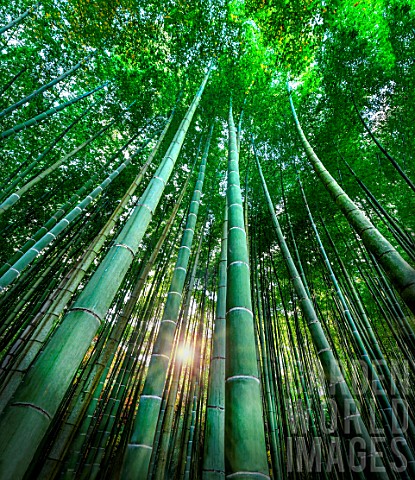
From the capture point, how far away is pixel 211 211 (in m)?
5.52

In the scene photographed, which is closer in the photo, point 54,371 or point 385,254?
point 54,371

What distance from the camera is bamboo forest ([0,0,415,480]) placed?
1.79 meters

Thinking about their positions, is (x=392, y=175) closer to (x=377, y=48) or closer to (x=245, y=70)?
(x=377, y=48)

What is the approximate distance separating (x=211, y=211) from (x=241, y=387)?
481 cm

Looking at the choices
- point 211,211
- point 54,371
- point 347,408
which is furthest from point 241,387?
point 211,211

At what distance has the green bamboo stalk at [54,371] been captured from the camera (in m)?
0.68

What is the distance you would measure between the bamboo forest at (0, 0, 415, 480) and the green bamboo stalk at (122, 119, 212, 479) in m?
0.01

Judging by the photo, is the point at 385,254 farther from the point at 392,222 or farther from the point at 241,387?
the point at 392,222

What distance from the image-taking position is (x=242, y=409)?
0.84 meters

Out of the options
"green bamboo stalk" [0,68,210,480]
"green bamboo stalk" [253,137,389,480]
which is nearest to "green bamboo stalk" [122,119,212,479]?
"green bamboo stalk" [0,68,210,480]

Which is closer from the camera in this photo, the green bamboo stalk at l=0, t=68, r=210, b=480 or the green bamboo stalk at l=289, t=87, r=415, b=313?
the green bamboo stalk at l=0, t=68, r=210, b=480

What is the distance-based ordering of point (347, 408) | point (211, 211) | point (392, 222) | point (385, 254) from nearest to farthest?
point (385, 254) < point (347, 408) < point (392, 222) < point (211, 211)

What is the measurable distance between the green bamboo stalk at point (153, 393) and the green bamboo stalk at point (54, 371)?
2.50 feet

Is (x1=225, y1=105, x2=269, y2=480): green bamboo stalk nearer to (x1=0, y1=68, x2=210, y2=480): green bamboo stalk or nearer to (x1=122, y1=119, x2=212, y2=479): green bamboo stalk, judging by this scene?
(x1=0, y1=68, x2=210, y2=480): green bamboo stalk
